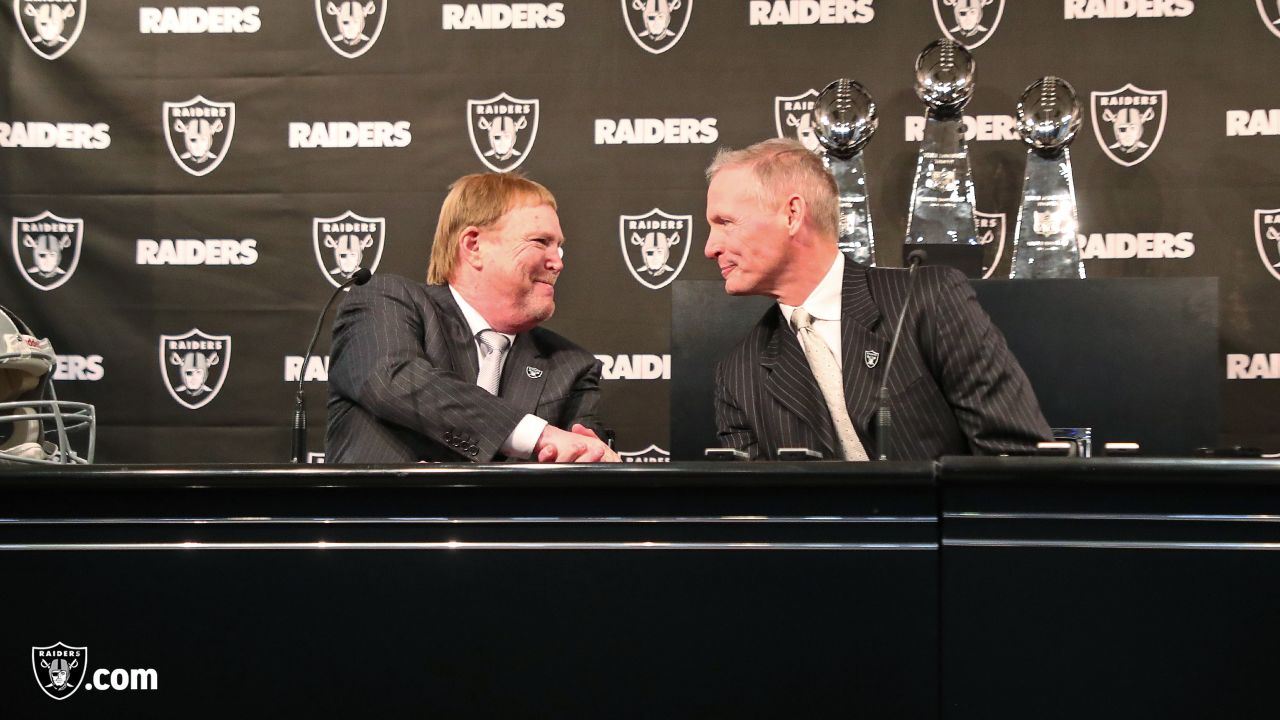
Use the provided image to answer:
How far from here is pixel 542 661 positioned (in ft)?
5.71

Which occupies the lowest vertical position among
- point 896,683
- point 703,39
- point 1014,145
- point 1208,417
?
point 896,683

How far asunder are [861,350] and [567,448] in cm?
78

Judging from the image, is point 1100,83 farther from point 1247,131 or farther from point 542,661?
point 542,661

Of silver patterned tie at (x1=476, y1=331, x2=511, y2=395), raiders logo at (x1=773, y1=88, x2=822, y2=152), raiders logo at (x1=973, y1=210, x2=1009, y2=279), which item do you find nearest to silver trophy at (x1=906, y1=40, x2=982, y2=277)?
raiders logo at (x1=973, y1=210, x2=1009, y2=279)

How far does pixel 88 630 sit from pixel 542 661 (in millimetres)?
683

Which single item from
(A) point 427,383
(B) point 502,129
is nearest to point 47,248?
(B) point 502,129

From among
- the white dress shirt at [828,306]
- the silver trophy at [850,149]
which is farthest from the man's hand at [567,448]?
the silver trophy at [850,149]

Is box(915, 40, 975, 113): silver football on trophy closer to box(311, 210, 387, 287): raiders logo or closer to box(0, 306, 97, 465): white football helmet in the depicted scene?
box(311, 210, 387, 287): raiders logo

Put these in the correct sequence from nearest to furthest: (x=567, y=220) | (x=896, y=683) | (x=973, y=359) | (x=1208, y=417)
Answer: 1. (x=896, y=683)
2. (x=973, y=359)
3. (x=1208, y=417)
4. (x=567, y=220)

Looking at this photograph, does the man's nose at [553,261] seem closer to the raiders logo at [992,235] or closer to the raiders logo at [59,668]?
the raiders logo at [992,235]

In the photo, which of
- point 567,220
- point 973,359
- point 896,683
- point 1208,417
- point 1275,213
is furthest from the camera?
point 567,220

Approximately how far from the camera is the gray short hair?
10.2ft

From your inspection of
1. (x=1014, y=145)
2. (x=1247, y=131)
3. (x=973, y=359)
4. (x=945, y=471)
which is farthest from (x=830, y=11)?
(x=945, y=471)

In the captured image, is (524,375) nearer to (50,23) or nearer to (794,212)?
(794,212)
